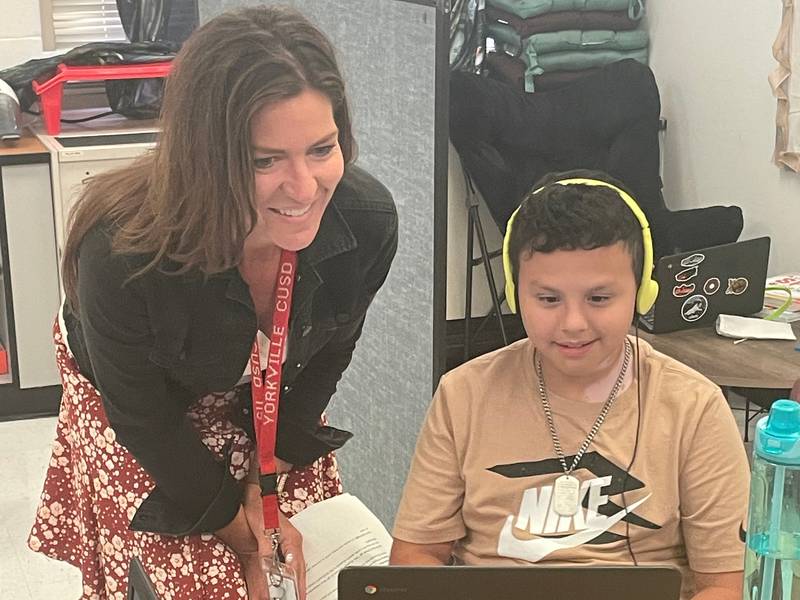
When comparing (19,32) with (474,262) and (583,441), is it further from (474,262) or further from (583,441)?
(583,441)

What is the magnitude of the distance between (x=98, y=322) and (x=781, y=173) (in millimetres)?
2708

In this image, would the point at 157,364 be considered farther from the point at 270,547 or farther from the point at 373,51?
the point at 373,51

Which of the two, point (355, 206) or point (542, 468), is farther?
point (355, 206)

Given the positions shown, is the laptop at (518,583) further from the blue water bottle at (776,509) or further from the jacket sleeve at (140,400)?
the jacket sleeve at (140,400)

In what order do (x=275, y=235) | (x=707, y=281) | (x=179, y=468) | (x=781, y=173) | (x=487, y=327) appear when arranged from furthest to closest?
(x=487, y=327) → (x=781, y=173) → (x=707, y=281) → (x=179, y=468) → (x=275, y=235)

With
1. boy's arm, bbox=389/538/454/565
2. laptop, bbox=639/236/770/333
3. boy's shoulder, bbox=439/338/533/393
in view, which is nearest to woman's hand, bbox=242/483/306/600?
boy's arm, bbox=389/538/454/565

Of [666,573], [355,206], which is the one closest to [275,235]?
[355,206]

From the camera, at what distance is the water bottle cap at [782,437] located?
0.92 metres

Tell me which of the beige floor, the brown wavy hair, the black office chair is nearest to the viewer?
the black office chair

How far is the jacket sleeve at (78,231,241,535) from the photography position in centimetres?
144

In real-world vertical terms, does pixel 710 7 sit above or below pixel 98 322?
above

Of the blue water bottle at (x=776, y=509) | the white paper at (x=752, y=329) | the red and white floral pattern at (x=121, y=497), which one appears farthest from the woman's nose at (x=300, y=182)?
the white paper at (x=752, y=329)

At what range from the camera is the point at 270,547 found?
162cm

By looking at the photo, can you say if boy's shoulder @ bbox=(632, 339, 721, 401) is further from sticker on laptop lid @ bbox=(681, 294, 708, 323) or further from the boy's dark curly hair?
sticker on laptop lid @ bbox=(681, 294, 708, 323)
